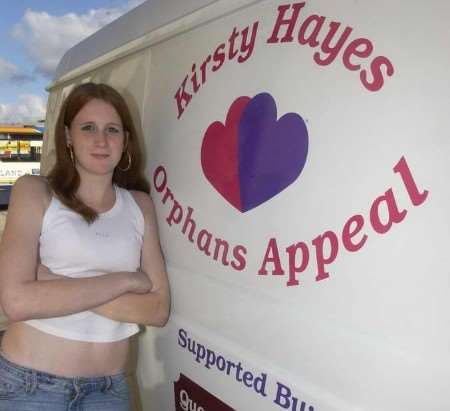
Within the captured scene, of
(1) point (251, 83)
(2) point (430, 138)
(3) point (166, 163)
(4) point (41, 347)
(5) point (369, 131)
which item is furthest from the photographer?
(3) point (166, 163)

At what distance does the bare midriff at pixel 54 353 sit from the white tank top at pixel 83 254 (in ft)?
0.08

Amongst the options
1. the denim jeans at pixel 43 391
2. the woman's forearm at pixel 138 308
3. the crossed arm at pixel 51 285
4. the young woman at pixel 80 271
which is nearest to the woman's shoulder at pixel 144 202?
the young woman at pixel 80 271

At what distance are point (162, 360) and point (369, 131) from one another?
126 cm

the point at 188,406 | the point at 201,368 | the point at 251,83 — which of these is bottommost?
the point at 188,406

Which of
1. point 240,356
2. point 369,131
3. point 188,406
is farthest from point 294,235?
point 188,406

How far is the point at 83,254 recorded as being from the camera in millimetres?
1671

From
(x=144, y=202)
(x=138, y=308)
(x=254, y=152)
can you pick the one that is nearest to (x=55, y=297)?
(x=138, y=308)

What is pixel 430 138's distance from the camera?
3.26 ft

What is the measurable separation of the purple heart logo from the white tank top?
0.45 m

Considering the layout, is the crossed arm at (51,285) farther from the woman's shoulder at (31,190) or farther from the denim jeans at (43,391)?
the denim jeans at (43,391)

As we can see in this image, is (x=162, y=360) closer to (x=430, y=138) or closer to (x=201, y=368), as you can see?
(x=201, y=368)

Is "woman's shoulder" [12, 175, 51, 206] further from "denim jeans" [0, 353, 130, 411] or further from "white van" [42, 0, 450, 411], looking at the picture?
"denim jeans" [0, 353, 130, 411]

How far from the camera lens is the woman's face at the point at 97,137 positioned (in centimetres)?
177

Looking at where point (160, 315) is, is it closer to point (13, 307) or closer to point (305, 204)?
point (13, 307)
